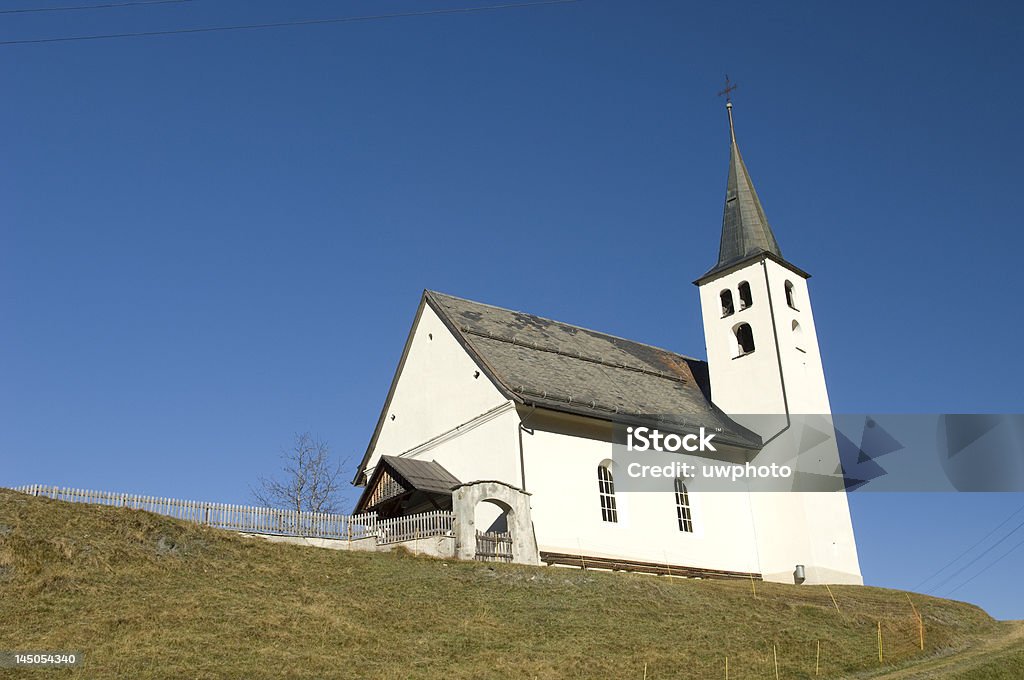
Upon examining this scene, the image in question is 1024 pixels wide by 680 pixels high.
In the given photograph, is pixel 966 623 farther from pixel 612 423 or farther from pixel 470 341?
pixel 470 341

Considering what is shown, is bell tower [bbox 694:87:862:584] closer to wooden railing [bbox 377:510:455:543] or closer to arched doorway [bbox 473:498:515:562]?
arched doorway [bbox 473:498:515:562]

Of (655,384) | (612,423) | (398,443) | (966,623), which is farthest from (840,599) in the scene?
(398,443)

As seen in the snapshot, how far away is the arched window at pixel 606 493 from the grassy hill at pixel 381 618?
14.6 feet

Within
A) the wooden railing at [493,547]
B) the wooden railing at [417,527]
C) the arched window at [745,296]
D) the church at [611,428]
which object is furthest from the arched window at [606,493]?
the arched window at [745,296]

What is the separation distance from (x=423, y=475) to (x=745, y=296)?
1549cm

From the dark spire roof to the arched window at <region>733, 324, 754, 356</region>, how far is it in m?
2.61

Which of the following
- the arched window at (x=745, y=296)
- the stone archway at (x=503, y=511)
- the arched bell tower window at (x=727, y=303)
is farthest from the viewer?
the arched bell tower window at (x=727, y=303)

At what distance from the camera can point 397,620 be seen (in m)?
19.2

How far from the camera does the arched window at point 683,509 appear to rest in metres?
31.6

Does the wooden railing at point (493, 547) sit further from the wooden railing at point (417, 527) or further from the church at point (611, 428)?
the wooden railing at point (417, 527)

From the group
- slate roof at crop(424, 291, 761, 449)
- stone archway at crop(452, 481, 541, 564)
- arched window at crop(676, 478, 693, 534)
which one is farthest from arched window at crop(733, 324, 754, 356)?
stone archway at crop(452, 481, 541, 564)

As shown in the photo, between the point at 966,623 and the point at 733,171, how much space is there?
22480 millimetres

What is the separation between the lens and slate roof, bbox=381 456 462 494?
28.3 m

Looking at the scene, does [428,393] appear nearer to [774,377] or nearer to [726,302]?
[774,377]
